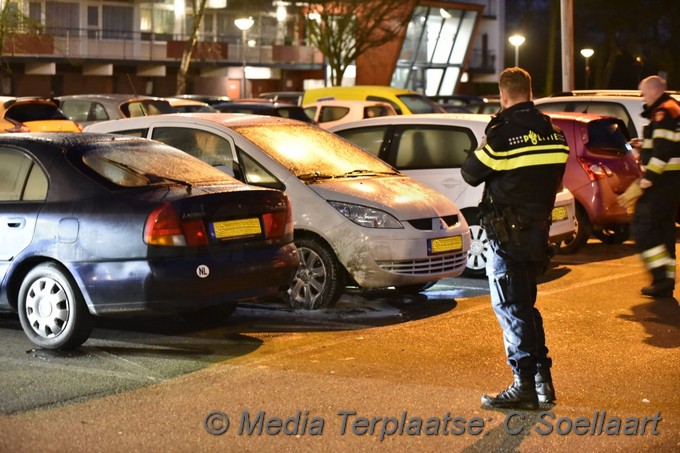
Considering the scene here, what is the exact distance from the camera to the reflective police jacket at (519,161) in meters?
7.01

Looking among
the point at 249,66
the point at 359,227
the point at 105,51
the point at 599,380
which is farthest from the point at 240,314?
the point at 249,66

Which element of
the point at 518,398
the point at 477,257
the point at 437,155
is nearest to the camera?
the point at 518,398

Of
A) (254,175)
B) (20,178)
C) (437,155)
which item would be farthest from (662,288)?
(20,178)

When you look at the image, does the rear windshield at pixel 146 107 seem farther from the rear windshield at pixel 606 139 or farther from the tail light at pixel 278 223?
the tail light at pixel 278 223

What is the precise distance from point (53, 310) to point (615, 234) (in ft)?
28.6

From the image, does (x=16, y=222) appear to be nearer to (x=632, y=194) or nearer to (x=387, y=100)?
(x=632, y=194)

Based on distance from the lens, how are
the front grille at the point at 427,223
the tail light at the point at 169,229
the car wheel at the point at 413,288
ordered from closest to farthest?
the tail light at the point at 169,229
the front grille at the point at 427,223
the car wheel at the point at 413,288

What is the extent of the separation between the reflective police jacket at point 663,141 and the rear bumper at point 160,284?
4065 mm

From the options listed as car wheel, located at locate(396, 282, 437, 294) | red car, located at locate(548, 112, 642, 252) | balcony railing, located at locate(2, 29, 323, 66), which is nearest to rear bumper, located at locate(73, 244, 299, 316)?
car wheel, located at locate(396, 282, 437, 294)

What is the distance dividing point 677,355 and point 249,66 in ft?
180

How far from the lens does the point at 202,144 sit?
1125cm

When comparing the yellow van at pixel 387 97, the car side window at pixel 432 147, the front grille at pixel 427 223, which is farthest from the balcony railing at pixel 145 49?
the front grille at pixel 427 223

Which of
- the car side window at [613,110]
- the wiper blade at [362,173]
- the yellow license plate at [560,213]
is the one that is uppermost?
the car side window at [613,110]

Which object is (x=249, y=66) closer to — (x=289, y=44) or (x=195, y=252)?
(x=289, y=44)
